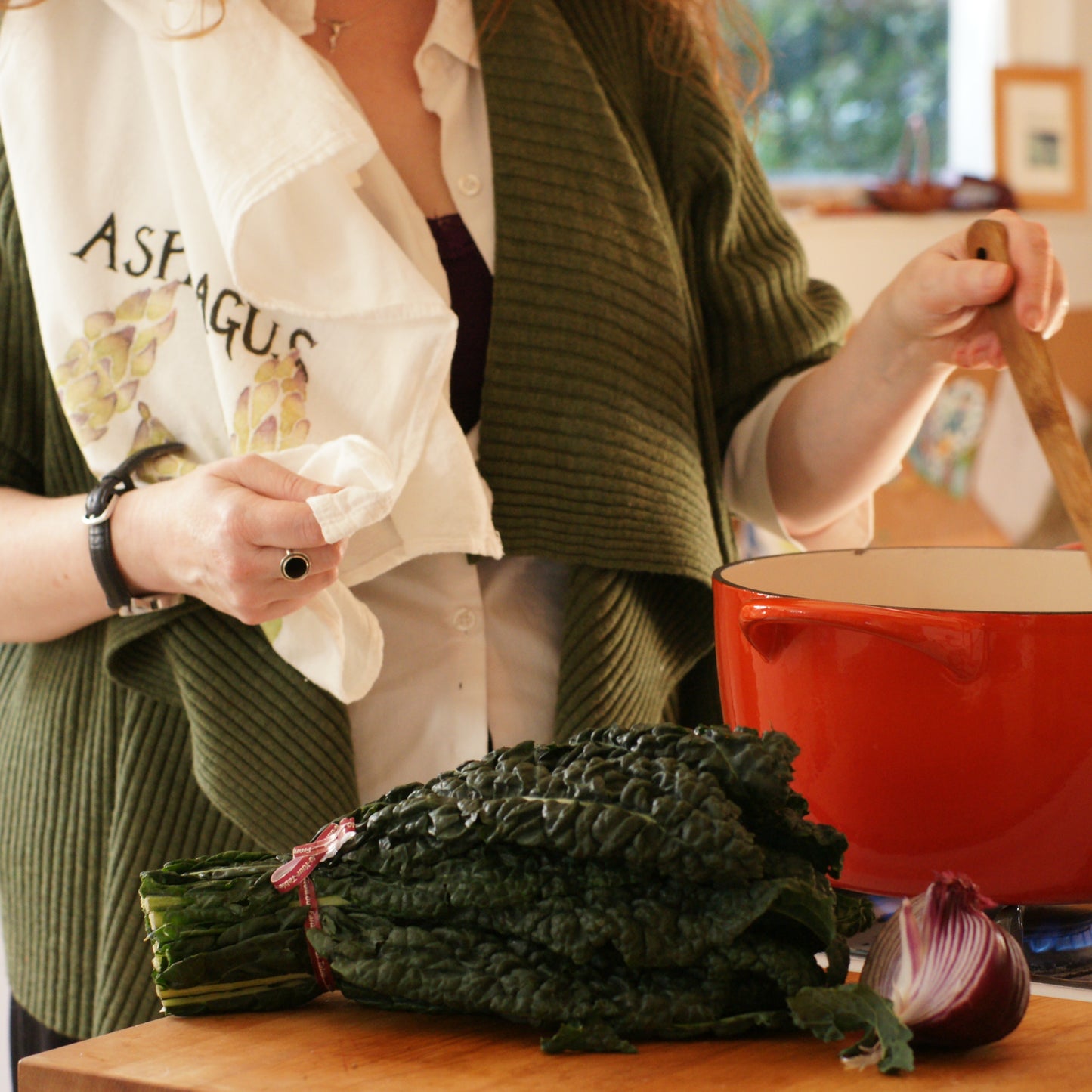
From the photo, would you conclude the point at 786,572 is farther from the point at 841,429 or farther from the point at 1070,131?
the point at 1070,131

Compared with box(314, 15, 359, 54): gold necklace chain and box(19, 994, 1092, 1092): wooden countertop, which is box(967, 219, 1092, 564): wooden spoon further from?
box(314, 15, 359, 54): gold necklace chain

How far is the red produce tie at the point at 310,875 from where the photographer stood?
47 centimetres

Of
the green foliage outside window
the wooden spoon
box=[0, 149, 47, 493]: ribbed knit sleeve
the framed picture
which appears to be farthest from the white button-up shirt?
the framed picture

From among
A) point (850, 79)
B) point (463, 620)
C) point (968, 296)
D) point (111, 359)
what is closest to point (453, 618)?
point (463, 620)

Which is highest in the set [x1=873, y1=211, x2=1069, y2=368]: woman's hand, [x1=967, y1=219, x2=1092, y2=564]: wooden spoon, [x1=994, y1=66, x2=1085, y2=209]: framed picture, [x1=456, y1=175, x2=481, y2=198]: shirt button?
[x1=994, y1=66, x2=1085, y2=209]: framed picture

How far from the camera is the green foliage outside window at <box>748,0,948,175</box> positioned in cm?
255

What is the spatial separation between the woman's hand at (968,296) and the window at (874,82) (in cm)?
186

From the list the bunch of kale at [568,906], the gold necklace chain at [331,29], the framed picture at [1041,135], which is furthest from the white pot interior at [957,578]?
the framed picture at [1041,135]

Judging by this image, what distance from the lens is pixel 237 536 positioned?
643 millimetres

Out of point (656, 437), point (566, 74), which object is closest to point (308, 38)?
point (566, 74)

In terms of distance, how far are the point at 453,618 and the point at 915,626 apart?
16.6 inches

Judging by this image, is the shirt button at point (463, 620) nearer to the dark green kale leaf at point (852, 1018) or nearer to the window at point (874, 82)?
the dark green kale leaf at point (852, 1018)

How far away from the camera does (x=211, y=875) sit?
1.65ft

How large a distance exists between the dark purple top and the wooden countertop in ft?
1.68
